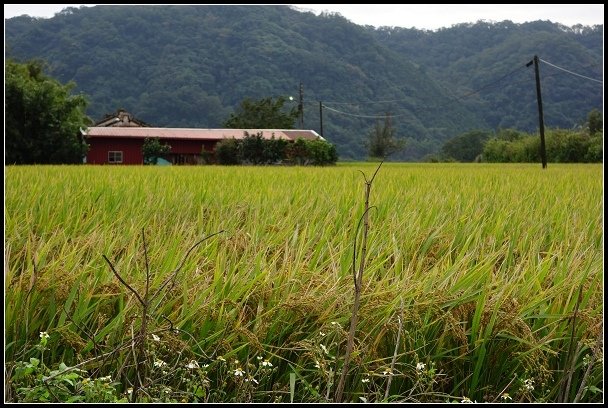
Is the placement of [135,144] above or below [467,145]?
below

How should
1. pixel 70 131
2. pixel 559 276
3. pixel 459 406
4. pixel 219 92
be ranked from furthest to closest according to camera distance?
pixel 219 92 → pixel 70 131 → pixel 559 276 → pixel 459 406

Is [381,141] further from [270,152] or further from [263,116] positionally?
[270,152]

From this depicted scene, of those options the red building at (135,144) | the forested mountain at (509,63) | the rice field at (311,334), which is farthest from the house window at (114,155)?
the rice field at (311,334)

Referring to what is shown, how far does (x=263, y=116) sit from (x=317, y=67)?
19.7 feet

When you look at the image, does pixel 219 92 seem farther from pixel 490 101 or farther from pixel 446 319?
pixel 446 319

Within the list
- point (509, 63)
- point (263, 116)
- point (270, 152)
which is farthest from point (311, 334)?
point (263, 116)

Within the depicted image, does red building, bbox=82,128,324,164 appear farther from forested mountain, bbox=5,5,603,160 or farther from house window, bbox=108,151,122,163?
forested mountain, bbox=5,5,603,160

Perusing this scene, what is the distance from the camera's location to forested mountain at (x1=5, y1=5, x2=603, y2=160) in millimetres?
32281

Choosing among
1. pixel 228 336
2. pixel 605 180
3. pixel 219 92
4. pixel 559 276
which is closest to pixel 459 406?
pixel 228 336

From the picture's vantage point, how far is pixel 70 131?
2617cm

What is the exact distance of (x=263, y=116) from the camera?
5000cm

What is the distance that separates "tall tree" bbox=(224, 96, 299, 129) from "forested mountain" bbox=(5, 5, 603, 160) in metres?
1.50

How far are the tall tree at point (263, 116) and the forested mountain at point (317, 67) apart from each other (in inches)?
59.2

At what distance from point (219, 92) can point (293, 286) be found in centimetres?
5610
